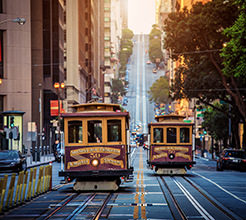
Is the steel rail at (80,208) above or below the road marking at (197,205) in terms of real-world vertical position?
above

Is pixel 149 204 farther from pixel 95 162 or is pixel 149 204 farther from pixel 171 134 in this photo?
pixel 171 134

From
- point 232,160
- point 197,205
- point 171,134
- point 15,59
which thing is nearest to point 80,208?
point 197,205

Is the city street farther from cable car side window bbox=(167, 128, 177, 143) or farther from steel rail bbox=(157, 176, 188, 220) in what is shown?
cable car side window bbox=(167, 128, 177, 143)

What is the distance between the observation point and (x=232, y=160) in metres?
43.3

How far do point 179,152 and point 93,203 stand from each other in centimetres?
1560

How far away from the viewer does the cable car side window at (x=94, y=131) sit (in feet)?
74.8

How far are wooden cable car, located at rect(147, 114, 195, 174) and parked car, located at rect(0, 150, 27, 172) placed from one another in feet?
26.1

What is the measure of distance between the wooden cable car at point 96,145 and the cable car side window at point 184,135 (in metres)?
11.6

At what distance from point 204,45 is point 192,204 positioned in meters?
30.5

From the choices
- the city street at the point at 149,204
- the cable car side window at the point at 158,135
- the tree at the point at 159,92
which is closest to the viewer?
the city street at the point at 149,204

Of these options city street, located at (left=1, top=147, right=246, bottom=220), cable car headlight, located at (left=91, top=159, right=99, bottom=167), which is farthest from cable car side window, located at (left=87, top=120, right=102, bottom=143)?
city street, located at (left=1, top=147, right=246, bottom=220)

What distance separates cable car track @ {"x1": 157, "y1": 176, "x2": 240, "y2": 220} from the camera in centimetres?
1614

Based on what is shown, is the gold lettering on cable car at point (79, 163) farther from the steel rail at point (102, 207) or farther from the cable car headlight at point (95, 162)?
the steel rail at point (102, 207)

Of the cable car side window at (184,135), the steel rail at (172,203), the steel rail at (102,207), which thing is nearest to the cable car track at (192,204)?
the steel rail at (172,203)
